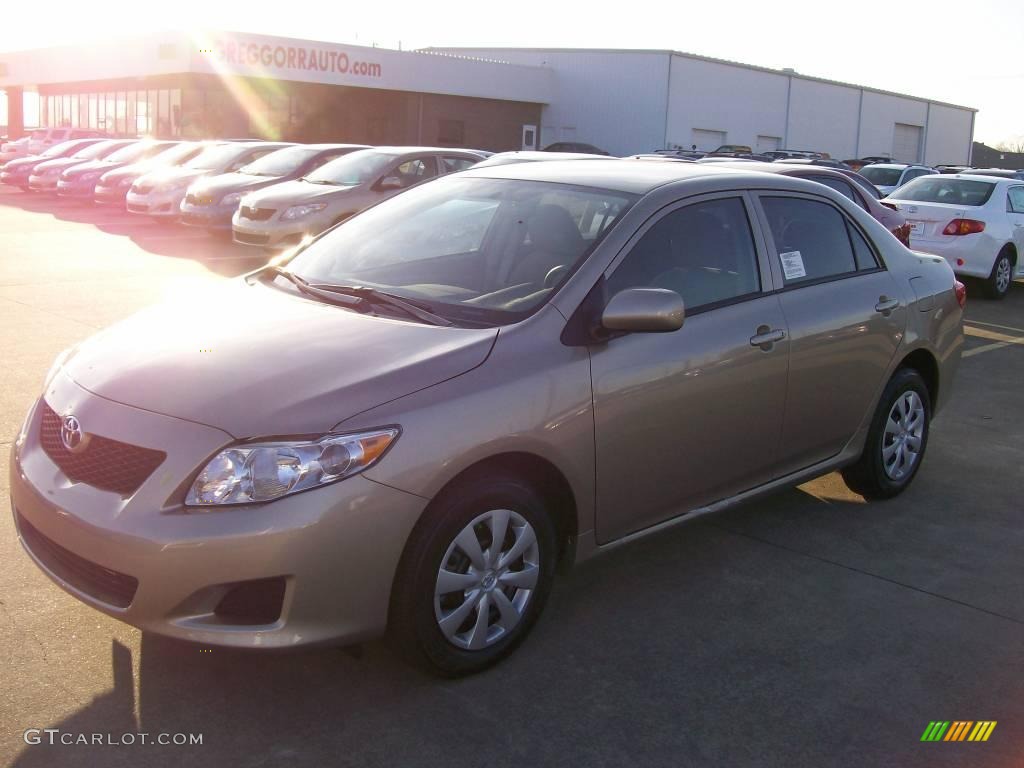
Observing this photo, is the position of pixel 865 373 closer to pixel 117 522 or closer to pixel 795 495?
pixel 795 495

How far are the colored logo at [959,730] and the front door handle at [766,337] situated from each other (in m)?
1.65

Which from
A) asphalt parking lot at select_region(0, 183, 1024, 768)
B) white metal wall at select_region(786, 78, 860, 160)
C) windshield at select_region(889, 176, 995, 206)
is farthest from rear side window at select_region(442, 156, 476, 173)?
white metal wall at select_region(786, 78, 860, 160)

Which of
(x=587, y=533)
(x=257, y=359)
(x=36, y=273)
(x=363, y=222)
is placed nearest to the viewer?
(x=257, y=359)

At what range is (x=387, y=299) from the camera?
416 centimetres

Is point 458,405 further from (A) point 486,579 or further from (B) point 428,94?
(B) point 428,94

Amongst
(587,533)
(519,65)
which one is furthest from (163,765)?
(519,65)

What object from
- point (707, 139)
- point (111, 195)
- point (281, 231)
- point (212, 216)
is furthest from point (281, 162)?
point (707, 139)

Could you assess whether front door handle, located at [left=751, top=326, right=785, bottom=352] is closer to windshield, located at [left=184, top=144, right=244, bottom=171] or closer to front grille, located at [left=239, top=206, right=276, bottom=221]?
front grille, located at [left=239, top=206, right=276, bottom=221]

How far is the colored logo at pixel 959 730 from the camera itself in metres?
3.47

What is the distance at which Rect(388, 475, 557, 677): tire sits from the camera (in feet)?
11.2

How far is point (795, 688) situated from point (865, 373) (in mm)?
2028

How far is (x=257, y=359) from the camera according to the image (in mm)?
3592

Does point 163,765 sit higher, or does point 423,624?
point 423,624

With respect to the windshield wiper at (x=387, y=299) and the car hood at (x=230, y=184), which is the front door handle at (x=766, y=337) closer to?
the windshield wiper at (x=387, y=299)
